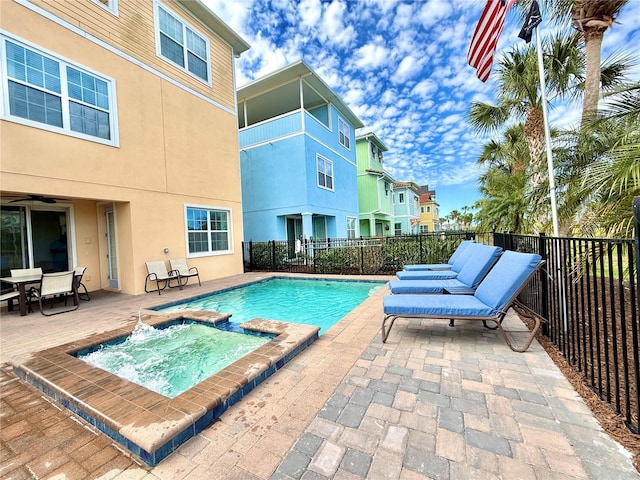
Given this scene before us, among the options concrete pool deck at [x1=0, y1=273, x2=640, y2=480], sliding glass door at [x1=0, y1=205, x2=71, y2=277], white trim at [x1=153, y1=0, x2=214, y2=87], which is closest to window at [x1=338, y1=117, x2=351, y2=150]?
white trim at [x1=153, y1=0, x2=214, y2=87]

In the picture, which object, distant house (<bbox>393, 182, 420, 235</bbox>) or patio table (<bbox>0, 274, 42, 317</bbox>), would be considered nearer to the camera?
patio table (<bbox>0, 274, 42, 317</bbox>)

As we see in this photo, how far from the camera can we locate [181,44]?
30.2 feet

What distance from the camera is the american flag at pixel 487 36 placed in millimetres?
4988

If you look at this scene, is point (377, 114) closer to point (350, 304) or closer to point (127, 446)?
point (350, 304)

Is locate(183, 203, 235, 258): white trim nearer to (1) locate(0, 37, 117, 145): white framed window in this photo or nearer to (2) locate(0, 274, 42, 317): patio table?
(1) locate(0, 37, 117, 145): white framed window

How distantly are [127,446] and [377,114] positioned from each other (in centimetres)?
2096

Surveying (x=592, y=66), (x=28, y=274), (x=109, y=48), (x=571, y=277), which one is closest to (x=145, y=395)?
(x=571, y=277)

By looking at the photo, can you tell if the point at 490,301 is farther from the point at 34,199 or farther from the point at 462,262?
the point at 34,199

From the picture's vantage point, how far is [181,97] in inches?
360

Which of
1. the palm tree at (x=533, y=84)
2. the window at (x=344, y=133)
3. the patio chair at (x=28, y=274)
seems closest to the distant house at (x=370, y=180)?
the window at (x=344, y=133)

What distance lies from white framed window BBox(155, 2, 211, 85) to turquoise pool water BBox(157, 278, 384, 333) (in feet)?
26.0

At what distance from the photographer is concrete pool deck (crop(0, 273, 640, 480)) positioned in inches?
68.5

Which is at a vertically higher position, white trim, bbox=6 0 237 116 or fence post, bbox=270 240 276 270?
white trim, bbox=6 0 237 116

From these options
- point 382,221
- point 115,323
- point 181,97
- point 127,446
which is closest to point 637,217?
point 127,446
